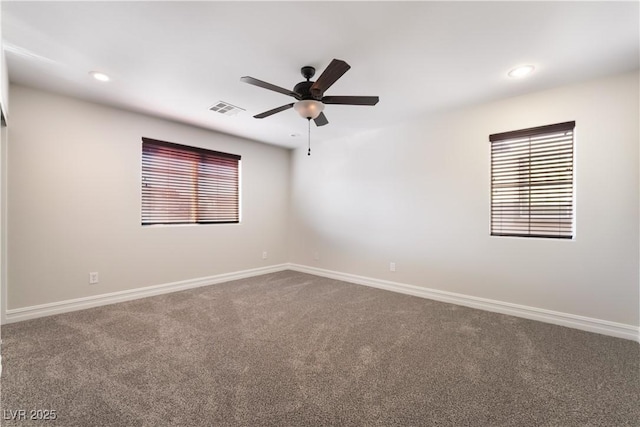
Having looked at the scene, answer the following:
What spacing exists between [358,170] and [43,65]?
3.73 metres

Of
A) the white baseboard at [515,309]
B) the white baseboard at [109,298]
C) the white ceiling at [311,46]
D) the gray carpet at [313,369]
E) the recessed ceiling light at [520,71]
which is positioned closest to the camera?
the gray carpet at [313,369]

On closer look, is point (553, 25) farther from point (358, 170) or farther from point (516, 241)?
point (358, 170)

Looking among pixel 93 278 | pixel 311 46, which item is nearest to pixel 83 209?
pixel 93 278

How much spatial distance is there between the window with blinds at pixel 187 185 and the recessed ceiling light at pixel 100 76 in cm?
106

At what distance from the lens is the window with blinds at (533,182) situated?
2.90 metres

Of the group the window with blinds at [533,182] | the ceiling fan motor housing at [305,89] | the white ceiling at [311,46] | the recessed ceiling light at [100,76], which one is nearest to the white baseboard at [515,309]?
the window with blinds at [533,182]

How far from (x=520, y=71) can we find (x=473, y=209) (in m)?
1.51

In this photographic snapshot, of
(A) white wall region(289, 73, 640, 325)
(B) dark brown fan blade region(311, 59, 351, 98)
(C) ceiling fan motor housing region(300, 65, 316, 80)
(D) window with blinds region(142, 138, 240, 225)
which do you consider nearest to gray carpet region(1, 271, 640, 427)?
(A) white wall region(289, 73, 640, 325)

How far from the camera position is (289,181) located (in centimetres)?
557

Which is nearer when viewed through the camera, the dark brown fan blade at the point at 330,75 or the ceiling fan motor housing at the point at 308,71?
the dark brown fan blade at the point at 330,75

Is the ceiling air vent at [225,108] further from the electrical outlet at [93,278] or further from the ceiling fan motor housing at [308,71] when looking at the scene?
the electrical outlet at [93,278]

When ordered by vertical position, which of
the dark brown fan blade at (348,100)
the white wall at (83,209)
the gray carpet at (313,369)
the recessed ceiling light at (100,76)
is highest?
the recessed ceiling light at (100,76)

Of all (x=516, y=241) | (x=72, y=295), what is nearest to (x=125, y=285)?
(x=72, y=295)

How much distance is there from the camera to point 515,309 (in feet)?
10.2
